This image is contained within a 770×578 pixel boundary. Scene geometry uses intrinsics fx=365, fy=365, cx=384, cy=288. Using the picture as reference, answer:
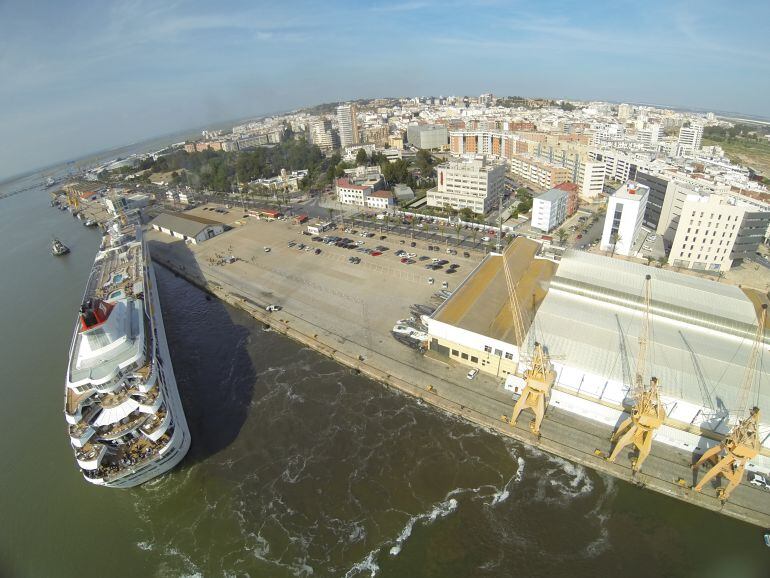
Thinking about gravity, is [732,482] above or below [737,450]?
below

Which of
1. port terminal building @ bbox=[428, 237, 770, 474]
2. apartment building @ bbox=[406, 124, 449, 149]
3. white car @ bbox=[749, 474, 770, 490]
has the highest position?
apartment building @ bbox=[406, 124, 449, 149]

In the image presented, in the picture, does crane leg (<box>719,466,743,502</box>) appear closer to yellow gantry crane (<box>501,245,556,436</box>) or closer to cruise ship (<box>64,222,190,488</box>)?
yellow gantry crane (<box>501,245,556,436</box>)

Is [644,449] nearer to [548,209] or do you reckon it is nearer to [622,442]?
[622,442]

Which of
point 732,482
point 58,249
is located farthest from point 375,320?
point 58,249

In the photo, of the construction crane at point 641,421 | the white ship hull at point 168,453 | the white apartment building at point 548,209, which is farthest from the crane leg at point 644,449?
the white apartment building at point 548,209

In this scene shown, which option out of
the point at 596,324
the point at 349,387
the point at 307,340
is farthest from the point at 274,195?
the point at 596,324

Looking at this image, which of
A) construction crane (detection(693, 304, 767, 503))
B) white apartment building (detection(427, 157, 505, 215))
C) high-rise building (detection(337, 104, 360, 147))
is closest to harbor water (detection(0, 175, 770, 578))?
construction crane (detection(693, 304, 767, 503))
